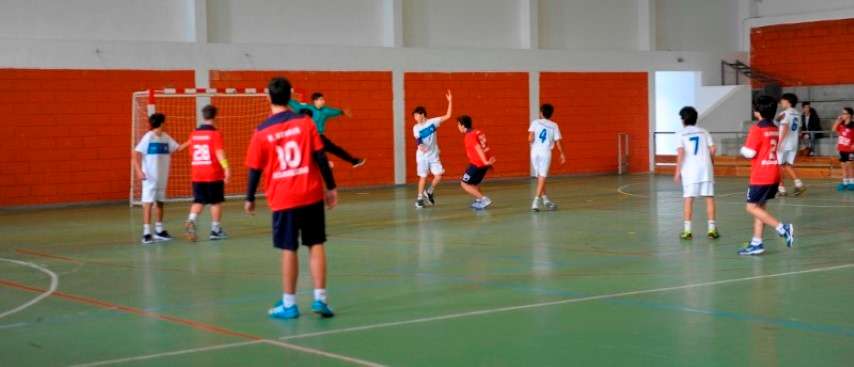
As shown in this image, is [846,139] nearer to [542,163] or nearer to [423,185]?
[542,163]

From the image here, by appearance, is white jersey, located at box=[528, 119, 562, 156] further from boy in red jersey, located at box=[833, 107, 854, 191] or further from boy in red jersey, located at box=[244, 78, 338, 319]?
boy in red jersey, located at box=[244, 78, 338, 319]

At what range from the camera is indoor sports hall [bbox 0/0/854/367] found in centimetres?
805

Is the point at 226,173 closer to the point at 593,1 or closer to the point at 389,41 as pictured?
the point at 389,41

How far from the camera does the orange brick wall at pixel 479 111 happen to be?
28.1 m

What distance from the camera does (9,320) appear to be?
348 inches

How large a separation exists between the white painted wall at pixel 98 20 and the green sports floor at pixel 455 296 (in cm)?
653

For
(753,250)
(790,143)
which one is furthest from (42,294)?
(790,143)

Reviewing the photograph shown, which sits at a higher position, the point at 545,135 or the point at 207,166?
the point at 545,135

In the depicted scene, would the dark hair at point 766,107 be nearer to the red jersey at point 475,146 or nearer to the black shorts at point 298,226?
the black shorts at point 298,226

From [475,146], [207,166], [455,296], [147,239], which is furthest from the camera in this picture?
[475,146]

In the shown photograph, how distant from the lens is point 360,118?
27.0 meters

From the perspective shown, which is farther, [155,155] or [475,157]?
[475,157]

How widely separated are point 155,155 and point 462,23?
49.9ft

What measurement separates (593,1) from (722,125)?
5.63m
